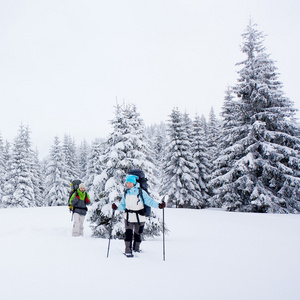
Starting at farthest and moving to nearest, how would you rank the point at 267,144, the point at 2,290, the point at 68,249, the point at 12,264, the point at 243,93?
the point at 243,93, the point at 267,144, the point at 68,249, the point at 12,264, the point at 2,290

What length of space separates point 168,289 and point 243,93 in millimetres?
17117

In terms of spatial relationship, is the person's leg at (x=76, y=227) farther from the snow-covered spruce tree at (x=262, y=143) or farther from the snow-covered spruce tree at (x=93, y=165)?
the snow-covered spruce tree at (x=93, y=165)

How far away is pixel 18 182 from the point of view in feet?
98.4

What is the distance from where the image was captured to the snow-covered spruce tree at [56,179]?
34.5 metres

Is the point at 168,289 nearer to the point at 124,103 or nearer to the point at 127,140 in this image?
the point at 127,140

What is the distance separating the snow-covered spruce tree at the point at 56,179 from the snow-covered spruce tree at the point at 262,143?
24.5 metres

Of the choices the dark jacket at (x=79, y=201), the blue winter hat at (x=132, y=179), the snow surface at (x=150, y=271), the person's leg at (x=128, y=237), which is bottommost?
the snow surface at (x=150, y=271)

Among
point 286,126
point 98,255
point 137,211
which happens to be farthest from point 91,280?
point 286,126

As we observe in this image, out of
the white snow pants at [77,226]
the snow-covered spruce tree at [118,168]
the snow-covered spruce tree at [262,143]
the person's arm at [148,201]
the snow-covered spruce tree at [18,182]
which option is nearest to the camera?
the person's arm at [148,201]

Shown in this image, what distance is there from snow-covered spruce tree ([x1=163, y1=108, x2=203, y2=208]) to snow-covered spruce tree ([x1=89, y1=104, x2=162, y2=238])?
16.3 meters

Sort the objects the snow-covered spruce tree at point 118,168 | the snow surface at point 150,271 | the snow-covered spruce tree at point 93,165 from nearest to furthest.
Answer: the snow surface at point 150,271, the snow-covered spruce tree at point 118,168, the snow-covered spruce tree at point 93,165

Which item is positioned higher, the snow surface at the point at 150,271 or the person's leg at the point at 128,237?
the person's leg at the point at 128,237

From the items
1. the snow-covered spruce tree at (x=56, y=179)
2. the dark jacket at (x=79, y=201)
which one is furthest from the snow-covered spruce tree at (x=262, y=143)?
the snow-covered spruce tree at (x=56, y=179)

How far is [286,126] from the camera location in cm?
1677
